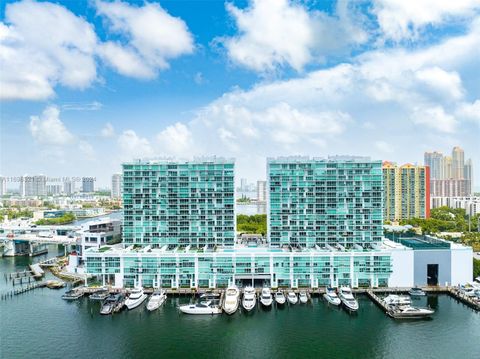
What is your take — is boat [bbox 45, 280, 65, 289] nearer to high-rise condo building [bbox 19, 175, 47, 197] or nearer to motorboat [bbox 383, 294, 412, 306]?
motorboat [bbox 383, 294, 412, 306]

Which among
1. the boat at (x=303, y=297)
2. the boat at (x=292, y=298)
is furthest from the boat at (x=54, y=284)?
the boat at (x=303, y=297)

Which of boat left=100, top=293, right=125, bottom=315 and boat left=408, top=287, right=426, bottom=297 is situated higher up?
boat left=408, top=287, right=426, bottom=297

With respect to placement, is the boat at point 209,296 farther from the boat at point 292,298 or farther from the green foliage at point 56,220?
the green foliage at point 56,220

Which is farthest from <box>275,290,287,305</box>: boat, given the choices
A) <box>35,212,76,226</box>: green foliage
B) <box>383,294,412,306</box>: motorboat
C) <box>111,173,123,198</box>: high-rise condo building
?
<box>111,173,123,198</box>: high-rise condo building

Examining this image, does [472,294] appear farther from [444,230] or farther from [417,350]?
[444,230]

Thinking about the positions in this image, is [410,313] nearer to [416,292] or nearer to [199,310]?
[416,292]
